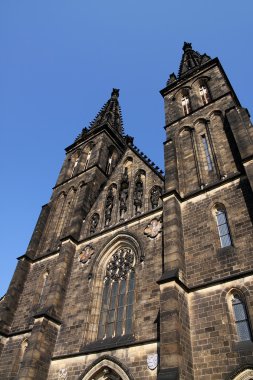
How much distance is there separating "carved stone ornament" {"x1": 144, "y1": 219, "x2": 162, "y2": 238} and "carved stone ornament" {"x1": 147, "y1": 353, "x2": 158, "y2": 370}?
14.6 feet

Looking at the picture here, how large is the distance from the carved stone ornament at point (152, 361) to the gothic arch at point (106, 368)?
776 millimetres

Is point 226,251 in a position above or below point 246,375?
above

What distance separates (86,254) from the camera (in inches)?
602

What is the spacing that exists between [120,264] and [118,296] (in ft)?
4.46

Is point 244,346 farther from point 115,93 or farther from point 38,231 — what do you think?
point 115,93

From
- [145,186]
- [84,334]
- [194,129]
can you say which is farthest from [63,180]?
[84,334]

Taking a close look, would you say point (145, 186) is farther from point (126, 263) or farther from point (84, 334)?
point (84, 334)

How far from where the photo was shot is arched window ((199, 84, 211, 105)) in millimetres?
17266

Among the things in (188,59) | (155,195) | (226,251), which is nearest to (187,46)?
(188,59)

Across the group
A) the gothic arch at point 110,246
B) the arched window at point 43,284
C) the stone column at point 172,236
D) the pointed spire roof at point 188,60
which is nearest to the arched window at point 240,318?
the stone column at point 172,236

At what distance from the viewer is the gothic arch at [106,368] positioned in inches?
395

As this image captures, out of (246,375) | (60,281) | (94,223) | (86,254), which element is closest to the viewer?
(246,375)

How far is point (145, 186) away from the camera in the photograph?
1583 cm

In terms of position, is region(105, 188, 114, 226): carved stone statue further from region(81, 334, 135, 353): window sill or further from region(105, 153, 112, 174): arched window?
region(81, 334, 135, 353): window sill
